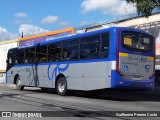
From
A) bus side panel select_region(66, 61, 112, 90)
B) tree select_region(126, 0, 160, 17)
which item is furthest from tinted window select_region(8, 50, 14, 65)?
tree select_region(126, 0, 160, 17)

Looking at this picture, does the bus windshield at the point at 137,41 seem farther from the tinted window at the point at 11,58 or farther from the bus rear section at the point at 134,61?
the tinted window at the point at 11,58

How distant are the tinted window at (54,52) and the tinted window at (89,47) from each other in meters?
2.27

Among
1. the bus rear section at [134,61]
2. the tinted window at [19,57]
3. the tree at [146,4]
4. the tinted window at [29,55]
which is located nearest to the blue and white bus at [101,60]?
the bus rear section at [134,61]

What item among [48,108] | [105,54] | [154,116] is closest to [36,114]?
[48,108]

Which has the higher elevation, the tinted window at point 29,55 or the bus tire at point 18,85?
the tinted window at point 29,55

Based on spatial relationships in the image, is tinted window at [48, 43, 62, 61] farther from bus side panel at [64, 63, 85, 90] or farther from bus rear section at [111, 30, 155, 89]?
bus rear section at [111, 30, 155, 89]

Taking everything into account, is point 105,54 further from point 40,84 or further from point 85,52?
point 40,84

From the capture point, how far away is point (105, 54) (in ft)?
55.4

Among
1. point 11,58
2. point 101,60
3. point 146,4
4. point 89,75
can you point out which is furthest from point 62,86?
point 11,58

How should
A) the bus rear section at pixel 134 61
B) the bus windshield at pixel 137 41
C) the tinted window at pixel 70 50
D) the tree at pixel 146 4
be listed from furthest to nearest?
the tinted window at pixel 70 50, the tree at pixel 146 4, the bus windshield at pixel 137 41, the bus rear section at pixel 134 61

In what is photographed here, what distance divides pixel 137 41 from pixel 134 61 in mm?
971

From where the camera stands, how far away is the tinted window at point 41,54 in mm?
22000

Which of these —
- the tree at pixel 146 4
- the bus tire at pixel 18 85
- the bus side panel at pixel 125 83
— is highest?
the tree at pixel 146 4

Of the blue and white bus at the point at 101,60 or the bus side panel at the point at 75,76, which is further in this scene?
the bus side panel at the point at 75,76
